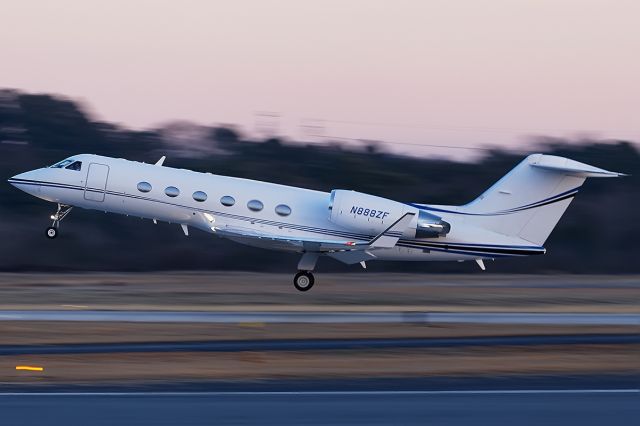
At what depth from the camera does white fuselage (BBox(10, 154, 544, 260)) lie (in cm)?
2533

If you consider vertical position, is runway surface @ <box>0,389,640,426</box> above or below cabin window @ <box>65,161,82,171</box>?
below

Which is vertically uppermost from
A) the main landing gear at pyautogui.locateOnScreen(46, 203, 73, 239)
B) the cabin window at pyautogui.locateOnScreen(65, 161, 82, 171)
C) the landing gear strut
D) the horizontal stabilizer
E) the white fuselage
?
the horizontal stabilizer

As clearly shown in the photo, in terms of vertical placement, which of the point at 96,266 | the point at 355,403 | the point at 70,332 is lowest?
the point at 96,266

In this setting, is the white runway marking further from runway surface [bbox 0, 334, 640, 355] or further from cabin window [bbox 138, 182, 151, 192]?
cabin window [bbox 138, 182, 151, 192]

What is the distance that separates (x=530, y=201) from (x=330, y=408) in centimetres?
1574

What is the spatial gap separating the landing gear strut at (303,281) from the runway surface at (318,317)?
4.29 m

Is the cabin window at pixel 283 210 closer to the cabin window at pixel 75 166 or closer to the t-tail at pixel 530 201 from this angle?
the t-tail at pixel 530 201

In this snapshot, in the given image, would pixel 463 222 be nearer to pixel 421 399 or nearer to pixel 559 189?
pixel 559 189

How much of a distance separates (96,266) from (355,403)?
101 ft

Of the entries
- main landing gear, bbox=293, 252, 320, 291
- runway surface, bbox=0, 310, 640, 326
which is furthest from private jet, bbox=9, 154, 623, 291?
runway surface, bbox=0, 310, 640, 326

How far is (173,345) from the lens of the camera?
1659 centimetres

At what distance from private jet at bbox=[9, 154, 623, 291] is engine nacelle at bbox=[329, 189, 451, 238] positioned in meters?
0.02

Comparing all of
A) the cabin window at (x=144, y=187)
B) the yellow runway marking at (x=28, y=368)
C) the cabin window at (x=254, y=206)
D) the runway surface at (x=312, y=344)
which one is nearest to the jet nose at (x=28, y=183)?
the cabin window at (x=144, y=187)

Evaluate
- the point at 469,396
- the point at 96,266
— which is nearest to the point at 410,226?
the point at 469,396
